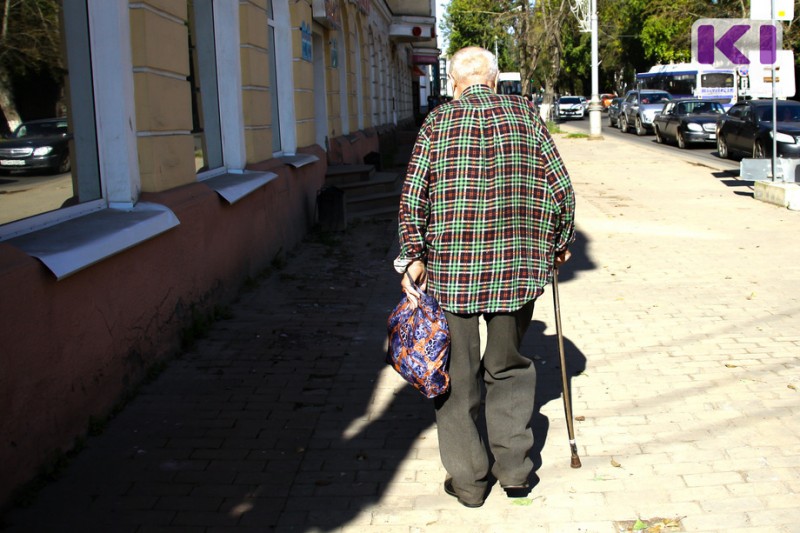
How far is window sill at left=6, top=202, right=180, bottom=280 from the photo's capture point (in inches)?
173

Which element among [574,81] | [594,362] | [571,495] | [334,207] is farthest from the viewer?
[574,81]

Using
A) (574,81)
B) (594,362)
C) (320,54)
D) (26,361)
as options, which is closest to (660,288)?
(594,362)

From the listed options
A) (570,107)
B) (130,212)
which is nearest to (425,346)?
(130,212)

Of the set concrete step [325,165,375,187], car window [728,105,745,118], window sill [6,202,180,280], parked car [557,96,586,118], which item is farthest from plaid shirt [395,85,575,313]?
parked car [557,96,586,118]

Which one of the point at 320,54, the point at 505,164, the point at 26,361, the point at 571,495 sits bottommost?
the point at 571,495

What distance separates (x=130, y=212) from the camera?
19.0ft

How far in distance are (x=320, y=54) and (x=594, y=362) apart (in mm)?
10219

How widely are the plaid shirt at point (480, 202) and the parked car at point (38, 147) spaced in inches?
94.2

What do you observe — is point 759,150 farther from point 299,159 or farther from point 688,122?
point 299,159

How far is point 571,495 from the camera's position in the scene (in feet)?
13.2

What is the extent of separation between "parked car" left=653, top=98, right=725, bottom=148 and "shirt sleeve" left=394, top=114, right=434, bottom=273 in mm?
25310

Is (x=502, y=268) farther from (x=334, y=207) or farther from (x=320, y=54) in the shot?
(x=320, y=54)

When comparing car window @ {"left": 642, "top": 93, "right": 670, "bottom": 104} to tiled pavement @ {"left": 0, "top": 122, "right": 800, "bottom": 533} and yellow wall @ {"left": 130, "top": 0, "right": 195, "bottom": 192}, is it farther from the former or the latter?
yellow wall @ {"left": 130, "top": 0, "right": 195, "bottom": 192}

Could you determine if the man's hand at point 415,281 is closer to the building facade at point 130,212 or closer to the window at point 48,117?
the building facade at point 130,212
